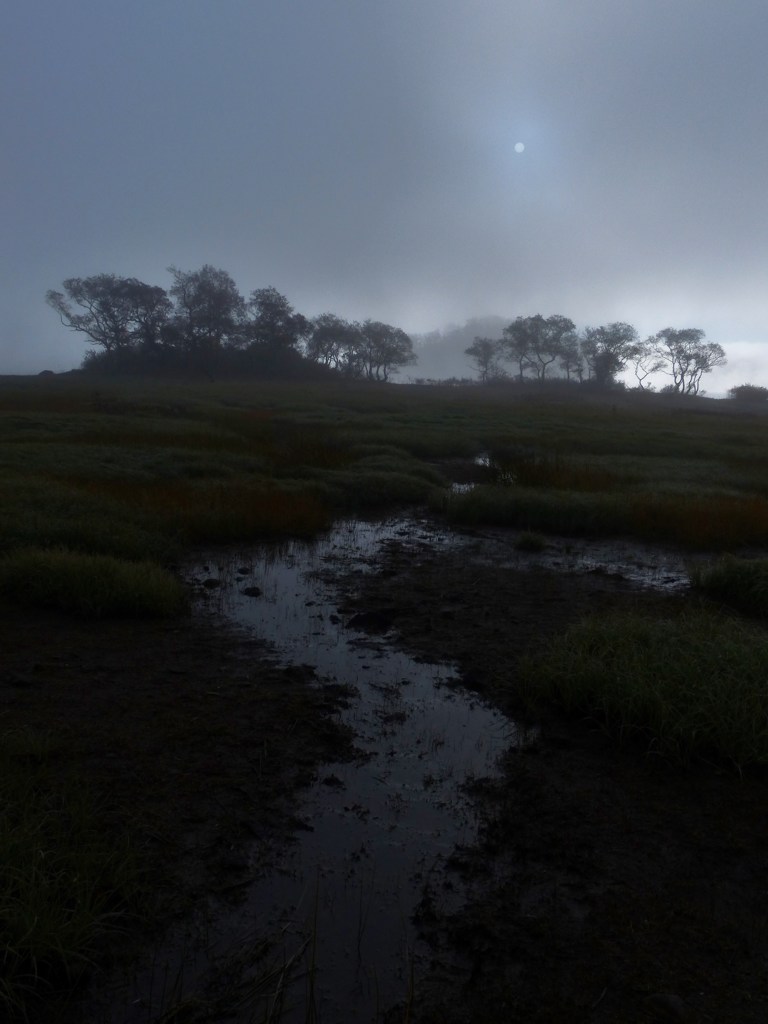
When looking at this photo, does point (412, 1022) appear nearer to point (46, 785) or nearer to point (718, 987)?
point (718, 987)

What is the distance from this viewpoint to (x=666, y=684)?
16.7 feet

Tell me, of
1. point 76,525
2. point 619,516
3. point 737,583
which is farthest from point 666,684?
point 619,516

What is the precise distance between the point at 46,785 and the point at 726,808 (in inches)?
142

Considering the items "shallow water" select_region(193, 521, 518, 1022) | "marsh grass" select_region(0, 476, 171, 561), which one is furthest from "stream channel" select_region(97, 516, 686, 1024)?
"marsh grass" select_region(0, 476, 171, 561)

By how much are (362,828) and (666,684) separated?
7.67 feet

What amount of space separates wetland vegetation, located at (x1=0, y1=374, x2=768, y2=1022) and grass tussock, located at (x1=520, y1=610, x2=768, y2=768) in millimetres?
18

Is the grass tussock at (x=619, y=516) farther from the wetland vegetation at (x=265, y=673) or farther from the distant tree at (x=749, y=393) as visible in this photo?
the distant tree at (x=749, y=393)

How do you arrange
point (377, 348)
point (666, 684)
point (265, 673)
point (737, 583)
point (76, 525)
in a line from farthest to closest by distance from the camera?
point (377, 348), point (76, 525), point (737, 583), point (265, 673), point (666, 684)

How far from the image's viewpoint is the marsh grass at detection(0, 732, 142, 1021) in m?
2.73

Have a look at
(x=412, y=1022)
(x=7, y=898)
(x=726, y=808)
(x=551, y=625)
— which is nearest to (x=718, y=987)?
(x=412, y=1022)

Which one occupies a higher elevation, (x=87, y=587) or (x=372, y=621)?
(x=87, y=587)

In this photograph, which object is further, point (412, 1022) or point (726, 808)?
point (726, 808)

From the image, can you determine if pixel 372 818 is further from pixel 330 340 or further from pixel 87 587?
pixel 330 340

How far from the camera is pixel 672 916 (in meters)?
3.37
